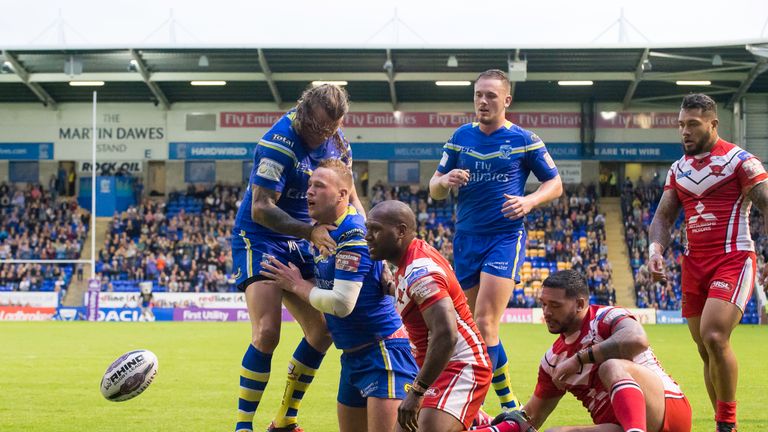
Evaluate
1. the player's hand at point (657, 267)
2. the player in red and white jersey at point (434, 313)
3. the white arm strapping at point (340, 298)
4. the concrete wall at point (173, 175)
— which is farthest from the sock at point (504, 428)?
the concrete wall at point (173, 175)

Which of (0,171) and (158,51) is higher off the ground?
(158,51)

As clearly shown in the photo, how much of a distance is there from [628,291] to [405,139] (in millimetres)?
11436

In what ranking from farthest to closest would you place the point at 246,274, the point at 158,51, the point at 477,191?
the point at 158,51 < the point at 477,191 < the point at 246,274

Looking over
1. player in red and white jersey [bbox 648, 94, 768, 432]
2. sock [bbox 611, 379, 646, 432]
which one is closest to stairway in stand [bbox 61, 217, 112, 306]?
player in red and white jersey [bbox 648, 94, 768, 432]

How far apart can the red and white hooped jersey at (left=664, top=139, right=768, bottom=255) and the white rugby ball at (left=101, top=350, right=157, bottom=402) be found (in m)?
4.24

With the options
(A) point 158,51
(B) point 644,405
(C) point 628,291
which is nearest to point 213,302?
(A) point 158,51

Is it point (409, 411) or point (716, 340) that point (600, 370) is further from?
point (716, 340)

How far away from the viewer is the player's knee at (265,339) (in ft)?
21.8

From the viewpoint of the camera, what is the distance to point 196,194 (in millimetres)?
43781

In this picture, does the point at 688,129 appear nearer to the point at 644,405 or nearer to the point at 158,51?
the point at 644,405

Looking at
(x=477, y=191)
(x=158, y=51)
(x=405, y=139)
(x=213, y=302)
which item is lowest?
(x=213, y=302)

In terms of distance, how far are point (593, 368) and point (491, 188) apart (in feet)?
8.91

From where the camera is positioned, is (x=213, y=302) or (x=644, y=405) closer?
(x=644, y=405)

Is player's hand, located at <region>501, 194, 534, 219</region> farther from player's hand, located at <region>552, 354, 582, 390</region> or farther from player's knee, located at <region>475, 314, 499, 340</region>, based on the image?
player's hand, located at <region>552, 354, 582, 390</region>
